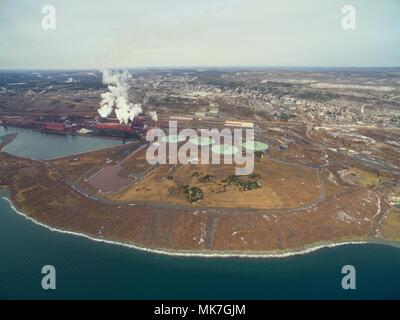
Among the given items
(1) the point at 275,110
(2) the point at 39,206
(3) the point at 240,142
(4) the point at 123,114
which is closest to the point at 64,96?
(4) the point at 123,114

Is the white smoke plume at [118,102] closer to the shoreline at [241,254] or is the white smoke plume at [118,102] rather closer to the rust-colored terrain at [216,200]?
the rust-colored terrain at [216,200]

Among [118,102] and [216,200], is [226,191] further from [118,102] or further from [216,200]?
[118,102]

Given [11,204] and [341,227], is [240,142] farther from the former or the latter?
[11,204]

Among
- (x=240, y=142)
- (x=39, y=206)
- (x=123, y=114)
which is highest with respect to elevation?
(x=123, y=114)

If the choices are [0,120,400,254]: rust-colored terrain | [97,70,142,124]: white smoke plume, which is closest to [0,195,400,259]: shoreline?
[0,120,400,254]: rust-colored terrain

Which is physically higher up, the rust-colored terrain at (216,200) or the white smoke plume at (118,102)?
the white smoke plume at (118,102)

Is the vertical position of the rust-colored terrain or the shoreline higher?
the rust-colored terrain

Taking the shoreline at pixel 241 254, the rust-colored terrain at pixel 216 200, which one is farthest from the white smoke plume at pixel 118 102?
the shoreline at pixel 241 254

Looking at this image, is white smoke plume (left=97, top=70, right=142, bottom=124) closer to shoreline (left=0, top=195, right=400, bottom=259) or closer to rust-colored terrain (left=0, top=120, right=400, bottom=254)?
rust-colored terrain (left=0, top=120, right=400, bottom=254)
